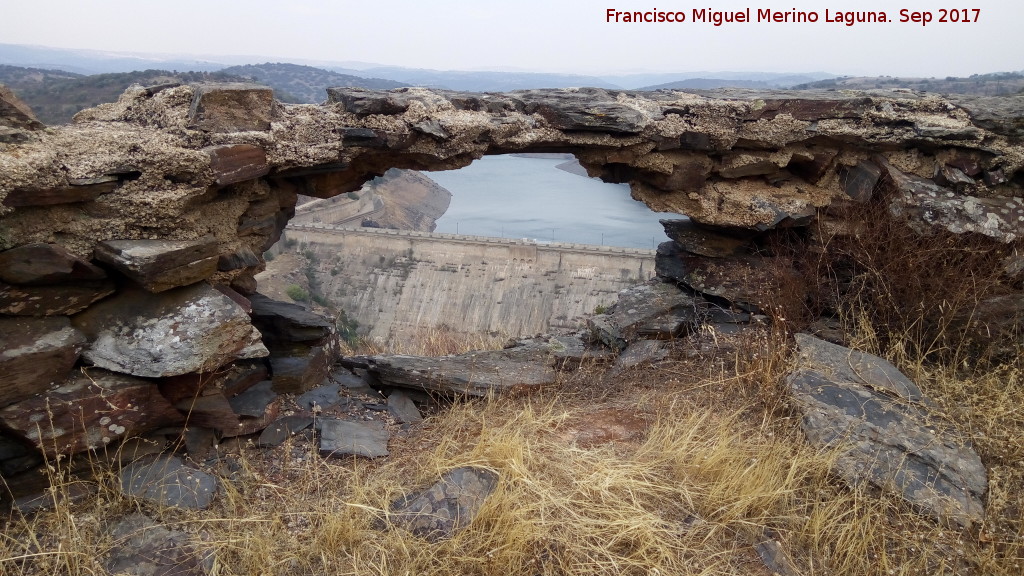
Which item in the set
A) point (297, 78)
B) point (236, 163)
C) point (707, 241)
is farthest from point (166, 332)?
point (297, 78)

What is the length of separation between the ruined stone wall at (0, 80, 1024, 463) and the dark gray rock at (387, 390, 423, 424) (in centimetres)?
62

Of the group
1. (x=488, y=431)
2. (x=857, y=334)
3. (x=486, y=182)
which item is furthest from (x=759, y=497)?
(x=486, y=182)

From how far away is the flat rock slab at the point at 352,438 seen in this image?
322 cm

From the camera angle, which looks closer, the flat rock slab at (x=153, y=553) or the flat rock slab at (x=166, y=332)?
the flat rock slab at (x=153, y=553)

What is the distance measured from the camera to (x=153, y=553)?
234 centimetres

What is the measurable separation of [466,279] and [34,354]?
114 feet

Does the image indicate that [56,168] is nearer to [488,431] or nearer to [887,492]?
[488,431]

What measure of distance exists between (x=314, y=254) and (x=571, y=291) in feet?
55.1

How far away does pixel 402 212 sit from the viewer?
53938mm

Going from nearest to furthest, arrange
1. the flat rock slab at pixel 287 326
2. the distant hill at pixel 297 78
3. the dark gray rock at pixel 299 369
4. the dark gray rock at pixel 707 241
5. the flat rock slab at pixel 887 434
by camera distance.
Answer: the flat rock slab at pixel 887 434
the dark gray rock at pixel 299 369
the flat rock slab at pixel 287 326
the dark gray rock at pixel 707 241
the distant hill at pixel 297 78

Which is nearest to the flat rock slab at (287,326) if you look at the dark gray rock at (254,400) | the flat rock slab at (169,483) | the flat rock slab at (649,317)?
the dark gray rock at (254,400)

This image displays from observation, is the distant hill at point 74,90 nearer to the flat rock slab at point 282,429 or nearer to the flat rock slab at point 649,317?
the flat rock slab at point 649,317

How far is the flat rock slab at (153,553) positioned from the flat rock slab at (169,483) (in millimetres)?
182

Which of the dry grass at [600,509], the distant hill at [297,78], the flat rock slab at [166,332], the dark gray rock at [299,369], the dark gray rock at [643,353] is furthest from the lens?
the distant hill at [297,78]
